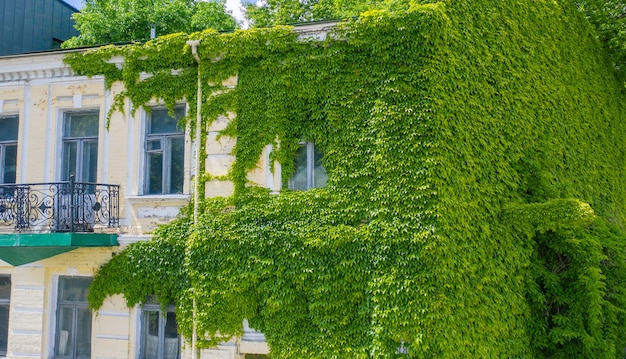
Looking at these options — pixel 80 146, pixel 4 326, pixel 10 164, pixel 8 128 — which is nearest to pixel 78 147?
pixel 80 146

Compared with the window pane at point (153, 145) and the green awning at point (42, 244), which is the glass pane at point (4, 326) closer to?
the green awning at point (42, 244)

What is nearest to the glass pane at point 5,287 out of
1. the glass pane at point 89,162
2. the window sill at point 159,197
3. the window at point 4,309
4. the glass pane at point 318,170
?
the window at point 4,309

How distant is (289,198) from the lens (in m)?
9.52

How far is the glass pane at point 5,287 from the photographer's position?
11.4 meters

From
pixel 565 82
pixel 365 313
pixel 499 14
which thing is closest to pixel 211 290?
pixel 365 313

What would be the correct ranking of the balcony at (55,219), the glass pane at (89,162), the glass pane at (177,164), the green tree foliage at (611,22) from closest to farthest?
the balcony at (55,219), the glass pane at (177,164), the glass pane at (89,162), the green tree foliage at (611,22)

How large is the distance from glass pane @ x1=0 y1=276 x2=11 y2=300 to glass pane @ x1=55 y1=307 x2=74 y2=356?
136 centimetres

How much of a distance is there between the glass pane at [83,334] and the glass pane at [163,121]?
3809mm

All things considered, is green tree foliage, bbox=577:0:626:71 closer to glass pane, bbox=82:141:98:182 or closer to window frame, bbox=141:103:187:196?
window frame, bbox=141:103:187:196

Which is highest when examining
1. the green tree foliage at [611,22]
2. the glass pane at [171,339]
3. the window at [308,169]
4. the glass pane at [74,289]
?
the green tree foliage at [611,22]

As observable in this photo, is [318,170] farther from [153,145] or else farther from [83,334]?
[83,334]

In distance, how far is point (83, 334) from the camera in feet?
35.3

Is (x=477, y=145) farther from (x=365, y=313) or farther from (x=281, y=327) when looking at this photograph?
(x=281, y=327)

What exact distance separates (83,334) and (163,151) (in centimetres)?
394
